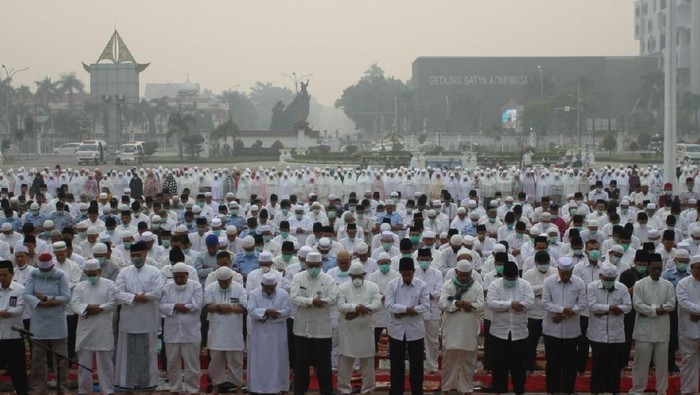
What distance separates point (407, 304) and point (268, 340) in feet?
4.37

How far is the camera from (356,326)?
9.98m

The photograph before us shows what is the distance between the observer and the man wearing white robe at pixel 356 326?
9.89 metres

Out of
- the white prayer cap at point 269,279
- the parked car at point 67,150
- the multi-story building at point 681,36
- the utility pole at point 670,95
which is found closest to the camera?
the white prayer cap at point 269,279

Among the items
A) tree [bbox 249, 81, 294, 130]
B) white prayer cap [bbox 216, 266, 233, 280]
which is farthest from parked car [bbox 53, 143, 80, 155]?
tree [bbox 249, 81, 294, 130]

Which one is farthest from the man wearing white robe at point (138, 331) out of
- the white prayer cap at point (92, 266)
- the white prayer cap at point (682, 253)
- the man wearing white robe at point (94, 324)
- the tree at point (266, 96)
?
the tree at point (266, 96)

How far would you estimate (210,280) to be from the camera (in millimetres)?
10391

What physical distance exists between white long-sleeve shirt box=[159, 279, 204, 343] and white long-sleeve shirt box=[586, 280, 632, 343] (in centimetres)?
364

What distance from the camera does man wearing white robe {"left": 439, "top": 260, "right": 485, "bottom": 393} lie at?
32.1 feet

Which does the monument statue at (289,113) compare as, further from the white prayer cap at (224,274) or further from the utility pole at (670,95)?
the white prayer cap at (224,274)

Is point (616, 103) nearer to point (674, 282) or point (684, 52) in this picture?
point (684, 52)

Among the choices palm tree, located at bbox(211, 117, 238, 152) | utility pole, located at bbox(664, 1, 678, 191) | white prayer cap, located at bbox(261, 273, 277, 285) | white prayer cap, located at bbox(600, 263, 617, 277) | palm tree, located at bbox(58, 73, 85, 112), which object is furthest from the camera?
palm tree, located at bbox(58, 73, 85, 112)

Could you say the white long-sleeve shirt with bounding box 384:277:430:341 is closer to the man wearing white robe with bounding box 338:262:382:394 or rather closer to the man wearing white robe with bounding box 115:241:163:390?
the man wearing white robe with bounding box 338:262:382:394

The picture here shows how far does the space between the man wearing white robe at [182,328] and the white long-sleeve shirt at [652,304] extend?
13.3 feet

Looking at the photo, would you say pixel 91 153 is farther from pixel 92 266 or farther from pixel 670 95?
pixel 92 266
